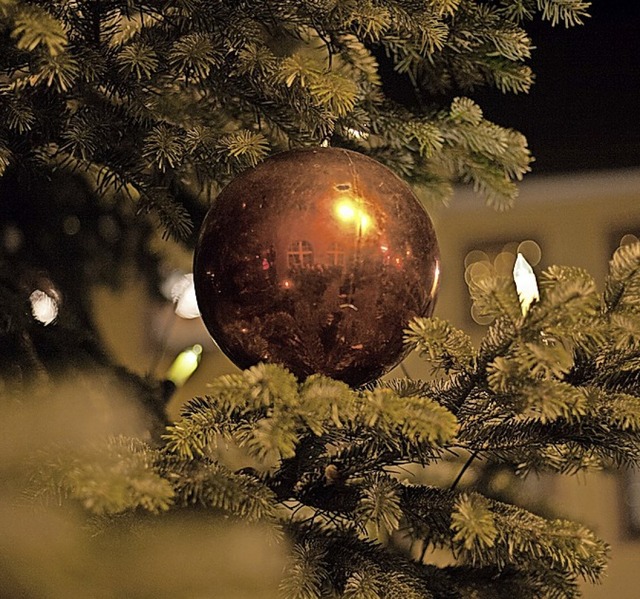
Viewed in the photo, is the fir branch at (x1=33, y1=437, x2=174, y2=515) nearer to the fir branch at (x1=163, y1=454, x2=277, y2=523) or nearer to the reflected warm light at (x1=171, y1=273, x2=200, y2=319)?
the fir branch at (x1=163, y1=454, x2=277, y2=523)

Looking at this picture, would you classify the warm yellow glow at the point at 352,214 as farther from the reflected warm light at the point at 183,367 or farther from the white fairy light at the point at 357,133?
the reflected warm light at the point at 183,367

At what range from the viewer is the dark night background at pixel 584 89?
4.38 feet

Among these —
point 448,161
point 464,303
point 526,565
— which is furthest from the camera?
point 464,303

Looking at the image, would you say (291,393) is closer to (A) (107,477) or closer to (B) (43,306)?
(A) (107,477)

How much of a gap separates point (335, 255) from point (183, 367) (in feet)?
1.28

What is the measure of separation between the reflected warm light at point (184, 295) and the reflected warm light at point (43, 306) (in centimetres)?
13

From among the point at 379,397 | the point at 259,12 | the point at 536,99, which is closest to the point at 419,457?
the point at 379,397

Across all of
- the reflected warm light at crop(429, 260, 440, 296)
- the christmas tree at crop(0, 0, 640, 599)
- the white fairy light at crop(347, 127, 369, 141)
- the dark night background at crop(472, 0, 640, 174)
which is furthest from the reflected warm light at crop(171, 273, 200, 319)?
the dark night background at crop(472, 0, 640, 174)

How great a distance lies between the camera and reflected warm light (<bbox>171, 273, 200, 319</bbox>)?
0.88 m

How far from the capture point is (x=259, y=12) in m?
0.55

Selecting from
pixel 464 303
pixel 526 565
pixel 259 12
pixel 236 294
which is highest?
pixel 259 12

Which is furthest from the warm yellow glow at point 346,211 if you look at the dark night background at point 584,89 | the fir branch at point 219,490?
the dark night background at point 584,89

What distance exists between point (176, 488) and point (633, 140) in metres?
1.24

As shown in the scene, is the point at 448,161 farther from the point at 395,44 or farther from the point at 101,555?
the point at 101,555
